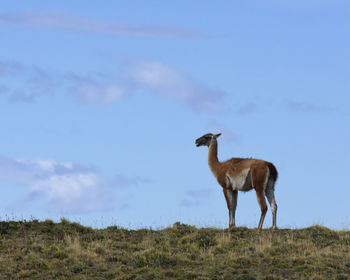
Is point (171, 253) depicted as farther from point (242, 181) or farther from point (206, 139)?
point (206, 139)

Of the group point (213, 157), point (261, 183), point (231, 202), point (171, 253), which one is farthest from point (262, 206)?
point (171, 253)

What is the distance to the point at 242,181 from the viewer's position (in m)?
24.1

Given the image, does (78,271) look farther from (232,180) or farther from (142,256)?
(232,180)

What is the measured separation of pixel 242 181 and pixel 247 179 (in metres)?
0.21

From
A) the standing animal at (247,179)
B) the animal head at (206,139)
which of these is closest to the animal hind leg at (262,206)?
the standing animal at (247,179)

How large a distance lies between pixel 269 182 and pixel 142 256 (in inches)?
282

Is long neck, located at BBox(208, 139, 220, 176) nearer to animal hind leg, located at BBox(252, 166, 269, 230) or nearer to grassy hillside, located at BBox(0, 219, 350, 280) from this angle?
animal hind leg, located at BBox(252, 166, 269, 230)

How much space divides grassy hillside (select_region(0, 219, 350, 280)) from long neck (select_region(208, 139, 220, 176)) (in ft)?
9.68

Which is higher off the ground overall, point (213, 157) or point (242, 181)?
point (213, 157)

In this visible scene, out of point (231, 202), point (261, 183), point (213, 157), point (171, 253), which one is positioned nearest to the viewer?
point (171, 253)

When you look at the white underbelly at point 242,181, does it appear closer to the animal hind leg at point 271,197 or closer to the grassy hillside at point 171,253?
the animal hind leg at point 271,197

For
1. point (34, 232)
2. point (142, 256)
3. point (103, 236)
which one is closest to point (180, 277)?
point (142, 256)

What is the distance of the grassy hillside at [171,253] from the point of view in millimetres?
17281

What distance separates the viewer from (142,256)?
1894cm
